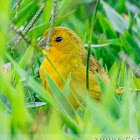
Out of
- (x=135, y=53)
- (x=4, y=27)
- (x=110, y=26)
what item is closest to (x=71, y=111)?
(x=4, y=27)

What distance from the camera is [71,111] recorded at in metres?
1.88

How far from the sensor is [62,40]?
2846mm

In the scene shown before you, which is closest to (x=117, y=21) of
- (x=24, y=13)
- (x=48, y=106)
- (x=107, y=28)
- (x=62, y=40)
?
(x=107, y=28)

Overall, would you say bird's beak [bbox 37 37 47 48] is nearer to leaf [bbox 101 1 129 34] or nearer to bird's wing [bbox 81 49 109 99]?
bird's wing [bbox 81 49 109 99]

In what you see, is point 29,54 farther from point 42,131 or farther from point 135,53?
point 135,53

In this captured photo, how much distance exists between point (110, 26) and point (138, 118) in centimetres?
203

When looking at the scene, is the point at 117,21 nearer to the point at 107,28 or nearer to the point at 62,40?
the point at 107,28

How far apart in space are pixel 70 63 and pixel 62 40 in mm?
230

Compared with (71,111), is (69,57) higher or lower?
higher

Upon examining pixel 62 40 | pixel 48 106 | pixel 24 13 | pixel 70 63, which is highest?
pixel 24 13

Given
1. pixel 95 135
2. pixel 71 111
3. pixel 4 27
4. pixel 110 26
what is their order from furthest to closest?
pixel 110 26, pixel 71 111, pixel 4 27, pixel 95 135

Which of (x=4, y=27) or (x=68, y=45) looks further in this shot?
(x=68, y=45)

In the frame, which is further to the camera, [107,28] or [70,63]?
[107,28]

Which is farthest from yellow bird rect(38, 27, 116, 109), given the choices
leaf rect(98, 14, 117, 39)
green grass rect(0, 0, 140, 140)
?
leaf rect(98, 14, 117, 39)
